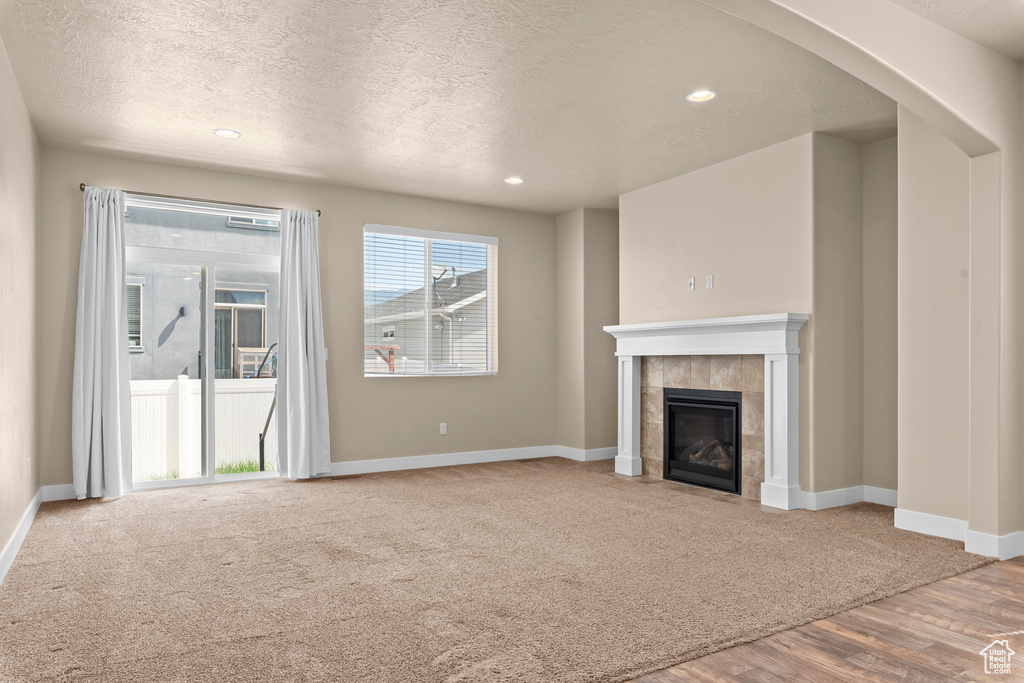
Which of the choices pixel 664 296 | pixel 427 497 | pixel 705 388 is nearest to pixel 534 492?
pixel 427 497

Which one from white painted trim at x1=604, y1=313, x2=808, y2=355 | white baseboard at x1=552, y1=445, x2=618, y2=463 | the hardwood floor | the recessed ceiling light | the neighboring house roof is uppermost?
the recessed ceiling light

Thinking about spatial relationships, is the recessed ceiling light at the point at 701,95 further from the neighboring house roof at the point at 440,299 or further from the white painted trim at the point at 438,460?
the white painted trim at the point at 438,460

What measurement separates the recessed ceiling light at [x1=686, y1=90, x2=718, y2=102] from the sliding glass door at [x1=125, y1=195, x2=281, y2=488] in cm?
385

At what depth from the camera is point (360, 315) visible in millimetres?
6438

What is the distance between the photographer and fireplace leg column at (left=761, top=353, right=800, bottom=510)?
4.81m

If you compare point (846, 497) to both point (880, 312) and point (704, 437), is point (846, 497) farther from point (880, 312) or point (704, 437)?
point (880, 312)

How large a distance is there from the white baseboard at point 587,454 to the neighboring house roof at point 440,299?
194 centimetres

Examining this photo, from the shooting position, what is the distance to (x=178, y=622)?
2707 millimetres

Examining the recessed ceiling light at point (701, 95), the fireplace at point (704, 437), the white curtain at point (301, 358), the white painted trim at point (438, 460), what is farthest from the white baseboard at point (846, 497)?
the white curtain at point (301, 358)

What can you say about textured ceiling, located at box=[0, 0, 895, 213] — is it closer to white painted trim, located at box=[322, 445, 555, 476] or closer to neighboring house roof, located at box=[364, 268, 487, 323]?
neighboring house roof, located at box=[364, 268, 487, 323]

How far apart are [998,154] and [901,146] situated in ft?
2.11

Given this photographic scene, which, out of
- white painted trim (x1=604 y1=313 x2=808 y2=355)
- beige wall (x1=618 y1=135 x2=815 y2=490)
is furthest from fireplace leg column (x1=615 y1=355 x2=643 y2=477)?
beige wall (x1=618 y1=135 x2=815 y2=490)

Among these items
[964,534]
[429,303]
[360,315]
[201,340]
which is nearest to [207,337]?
[201,340]

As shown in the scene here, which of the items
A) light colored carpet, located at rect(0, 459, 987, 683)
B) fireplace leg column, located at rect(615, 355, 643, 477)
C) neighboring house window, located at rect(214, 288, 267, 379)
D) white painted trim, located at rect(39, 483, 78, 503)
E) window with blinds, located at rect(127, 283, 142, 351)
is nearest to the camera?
light colored carpet, located at rect(0, 459, 987, 683)
